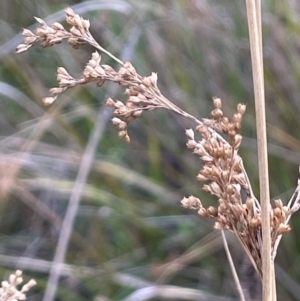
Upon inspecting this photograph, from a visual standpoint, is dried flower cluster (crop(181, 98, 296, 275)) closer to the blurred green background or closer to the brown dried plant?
the brown dried plant

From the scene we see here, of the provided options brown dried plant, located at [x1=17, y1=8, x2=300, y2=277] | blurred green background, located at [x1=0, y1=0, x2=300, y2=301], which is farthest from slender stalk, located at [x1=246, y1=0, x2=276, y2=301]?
blurred green background, located at [x1=0, y1=0, x2=300, y2=301]

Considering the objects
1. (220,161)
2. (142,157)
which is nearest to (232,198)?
(220,161)

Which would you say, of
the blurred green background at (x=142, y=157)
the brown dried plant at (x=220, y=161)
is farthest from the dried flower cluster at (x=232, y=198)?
the blurred green background at (x=142, y=157)

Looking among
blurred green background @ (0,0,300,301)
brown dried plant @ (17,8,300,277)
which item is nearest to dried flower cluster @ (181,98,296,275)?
brown dried plant @ (17,8,300,277)

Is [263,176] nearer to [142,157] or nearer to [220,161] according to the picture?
[220,161]

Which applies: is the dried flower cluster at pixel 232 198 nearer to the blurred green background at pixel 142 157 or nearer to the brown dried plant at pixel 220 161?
the brown dried plant at pixel 220 161

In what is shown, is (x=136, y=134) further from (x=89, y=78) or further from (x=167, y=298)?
(x=89, y=78)

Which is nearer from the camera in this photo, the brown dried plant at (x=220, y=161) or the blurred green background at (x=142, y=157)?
the brown dried plant at (x=220, y=161)

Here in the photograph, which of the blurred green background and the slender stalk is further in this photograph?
the blurred green background

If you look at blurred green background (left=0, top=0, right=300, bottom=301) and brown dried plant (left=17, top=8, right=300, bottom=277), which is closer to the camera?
brown dried plant (left=17, top=8, right=300, bottom=277)
